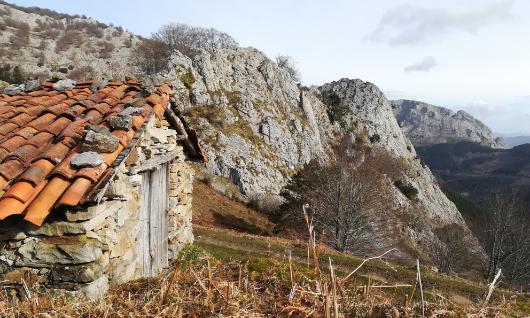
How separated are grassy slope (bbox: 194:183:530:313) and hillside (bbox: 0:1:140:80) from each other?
2440 cm

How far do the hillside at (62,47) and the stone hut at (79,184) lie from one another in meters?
38.5

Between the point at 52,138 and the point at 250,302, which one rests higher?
the point at 52,138

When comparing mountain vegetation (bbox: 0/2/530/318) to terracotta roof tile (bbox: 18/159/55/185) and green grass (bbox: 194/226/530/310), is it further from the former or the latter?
terracotta roof tile (bbox: 18/159/55/185)

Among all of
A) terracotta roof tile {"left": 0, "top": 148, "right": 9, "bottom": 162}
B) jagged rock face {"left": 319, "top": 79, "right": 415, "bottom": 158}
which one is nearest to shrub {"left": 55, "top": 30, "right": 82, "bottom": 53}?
jagged rock face {"left": 319, "top": 79, "right": 415, "bottom": 158}

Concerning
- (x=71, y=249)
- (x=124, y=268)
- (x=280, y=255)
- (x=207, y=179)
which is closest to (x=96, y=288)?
(x=71, y=249)

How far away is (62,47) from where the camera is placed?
6275cm

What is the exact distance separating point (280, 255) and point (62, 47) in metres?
62.5

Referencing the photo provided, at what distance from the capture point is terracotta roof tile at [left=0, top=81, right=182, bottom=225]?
13.8 ft

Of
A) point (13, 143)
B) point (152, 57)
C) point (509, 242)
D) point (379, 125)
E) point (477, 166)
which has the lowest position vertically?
point (509, 242)

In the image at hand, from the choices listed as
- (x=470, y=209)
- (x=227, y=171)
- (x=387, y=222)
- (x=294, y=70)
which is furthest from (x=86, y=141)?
(x=470, y=209)

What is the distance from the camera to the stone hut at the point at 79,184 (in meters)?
4.34

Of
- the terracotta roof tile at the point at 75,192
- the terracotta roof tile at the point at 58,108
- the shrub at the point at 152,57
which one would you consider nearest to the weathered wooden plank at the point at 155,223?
the terracotta roof tile at the point at 58,108

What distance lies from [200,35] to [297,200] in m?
48.1

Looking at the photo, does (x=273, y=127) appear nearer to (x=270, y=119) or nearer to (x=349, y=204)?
(x=270, y=119)
